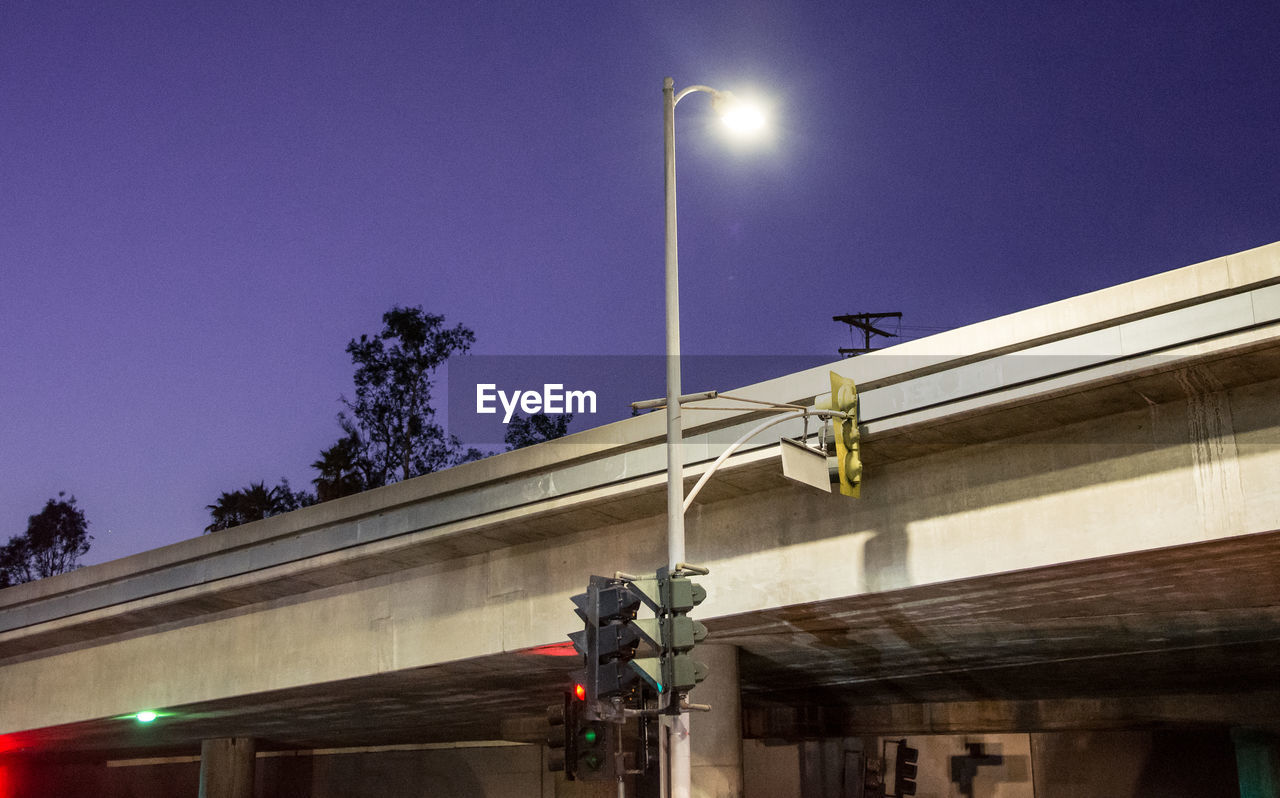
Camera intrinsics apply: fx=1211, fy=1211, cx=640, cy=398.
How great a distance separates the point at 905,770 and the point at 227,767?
22726 millimetres

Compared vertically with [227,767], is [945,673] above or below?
above

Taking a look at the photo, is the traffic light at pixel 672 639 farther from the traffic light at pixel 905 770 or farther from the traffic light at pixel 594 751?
the traffic light at pixel 905 770

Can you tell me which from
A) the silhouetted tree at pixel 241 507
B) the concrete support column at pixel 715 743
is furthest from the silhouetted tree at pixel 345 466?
the concrete support column at pixel 715 743

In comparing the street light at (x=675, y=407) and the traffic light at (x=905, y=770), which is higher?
the street light at (x=675, y=407)

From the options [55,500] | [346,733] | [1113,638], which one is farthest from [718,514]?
[55,500]

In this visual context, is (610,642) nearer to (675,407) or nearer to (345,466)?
(675,407)

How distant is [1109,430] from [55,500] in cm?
9530

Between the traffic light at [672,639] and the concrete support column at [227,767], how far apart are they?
27409 mm

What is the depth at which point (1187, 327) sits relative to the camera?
493 inches

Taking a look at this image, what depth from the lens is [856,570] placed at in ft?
51.0

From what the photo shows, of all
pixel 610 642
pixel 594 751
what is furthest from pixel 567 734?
pixel 610 642

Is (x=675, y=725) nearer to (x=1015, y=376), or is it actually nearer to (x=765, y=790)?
(x=1015, y=376)

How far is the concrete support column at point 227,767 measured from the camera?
3506 cm

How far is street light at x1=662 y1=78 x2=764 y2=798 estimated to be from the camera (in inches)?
480
